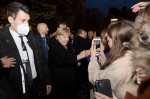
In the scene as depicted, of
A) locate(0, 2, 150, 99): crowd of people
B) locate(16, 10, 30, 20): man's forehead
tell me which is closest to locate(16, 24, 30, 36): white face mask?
locate(0, 2, 150, 99): crowd of people

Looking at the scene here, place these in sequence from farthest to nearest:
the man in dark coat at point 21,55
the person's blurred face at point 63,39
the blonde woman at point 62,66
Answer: the person's blurred face at point 63,39 → the blonde woman at point 62,66 → the man in dark coat at point 21,55

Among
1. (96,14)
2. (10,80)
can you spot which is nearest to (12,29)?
(10,80)

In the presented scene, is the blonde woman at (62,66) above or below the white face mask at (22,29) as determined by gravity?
below

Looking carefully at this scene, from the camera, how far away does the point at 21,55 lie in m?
2.40

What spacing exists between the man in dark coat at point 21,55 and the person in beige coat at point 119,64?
3.58 feet

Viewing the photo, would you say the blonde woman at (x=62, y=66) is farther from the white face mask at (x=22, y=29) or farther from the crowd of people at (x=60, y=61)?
the white face mask at (x=22, y=29)

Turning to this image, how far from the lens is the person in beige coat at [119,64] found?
1.65 metres

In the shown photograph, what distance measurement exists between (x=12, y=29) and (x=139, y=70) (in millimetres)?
2146

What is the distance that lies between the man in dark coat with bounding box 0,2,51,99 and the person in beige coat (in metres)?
1.09

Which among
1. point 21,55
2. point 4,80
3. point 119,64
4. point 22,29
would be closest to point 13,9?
point 22,29

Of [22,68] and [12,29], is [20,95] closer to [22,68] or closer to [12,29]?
[22,68]

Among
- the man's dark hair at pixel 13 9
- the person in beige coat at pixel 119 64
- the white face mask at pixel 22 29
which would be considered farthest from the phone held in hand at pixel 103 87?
the man's dark hair at pixel 13 9

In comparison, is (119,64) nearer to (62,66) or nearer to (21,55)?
(21,55)

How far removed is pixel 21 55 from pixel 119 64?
5.25 feet
